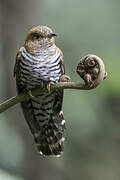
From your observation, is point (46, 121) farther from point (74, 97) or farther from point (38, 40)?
point (74, 97)

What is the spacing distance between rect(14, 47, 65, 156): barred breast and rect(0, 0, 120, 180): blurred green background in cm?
78

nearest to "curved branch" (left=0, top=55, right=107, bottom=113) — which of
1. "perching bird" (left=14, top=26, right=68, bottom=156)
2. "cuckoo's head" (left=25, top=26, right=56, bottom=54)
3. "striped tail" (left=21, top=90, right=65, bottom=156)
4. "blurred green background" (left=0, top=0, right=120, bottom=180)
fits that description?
"perching bird" (left=14, top=26, right=68, bottom=156)

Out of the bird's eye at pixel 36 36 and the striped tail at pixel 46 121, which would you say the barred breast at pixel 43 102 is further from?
the bird's eye at pixel 36 36

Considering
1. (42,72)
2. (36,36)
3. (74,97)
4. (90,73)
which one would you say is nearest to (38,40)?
(36,36)

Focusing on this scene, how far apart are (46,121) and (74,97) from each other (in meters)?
3.21

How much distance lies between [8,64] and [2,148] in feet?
2.89

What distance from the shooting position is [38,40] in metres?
4.82

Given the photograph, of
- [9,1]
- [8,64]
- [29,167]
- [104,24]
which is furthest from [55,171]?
[104,24]

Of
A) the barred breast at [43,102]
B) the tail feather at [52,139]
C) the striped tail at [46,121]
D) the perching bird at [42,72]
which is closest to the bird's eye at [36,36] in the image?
→ the perching bird at [42,72]

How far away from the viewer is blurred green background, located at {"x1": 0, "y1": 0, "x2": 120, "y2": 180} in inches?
267

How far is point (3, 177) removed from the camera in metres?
3.65

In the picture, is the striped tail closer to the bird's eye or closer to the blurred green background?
the bird's eye

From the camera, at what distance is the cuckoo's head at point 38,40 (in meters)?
4.79

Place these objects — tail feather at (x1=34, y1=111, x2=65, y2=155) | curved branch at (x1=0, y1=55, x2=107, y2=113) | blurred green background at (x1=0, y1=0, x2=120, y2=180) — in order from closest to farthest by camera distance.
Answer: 1. curved branch at (x1=0, y1=55, x2=107, y2=113)
2. tail feather at (x1=34, y1=111, x2=65, y2=155)
3. blurred green background at (x1=0, y1=0, x2=120, y2=180)
